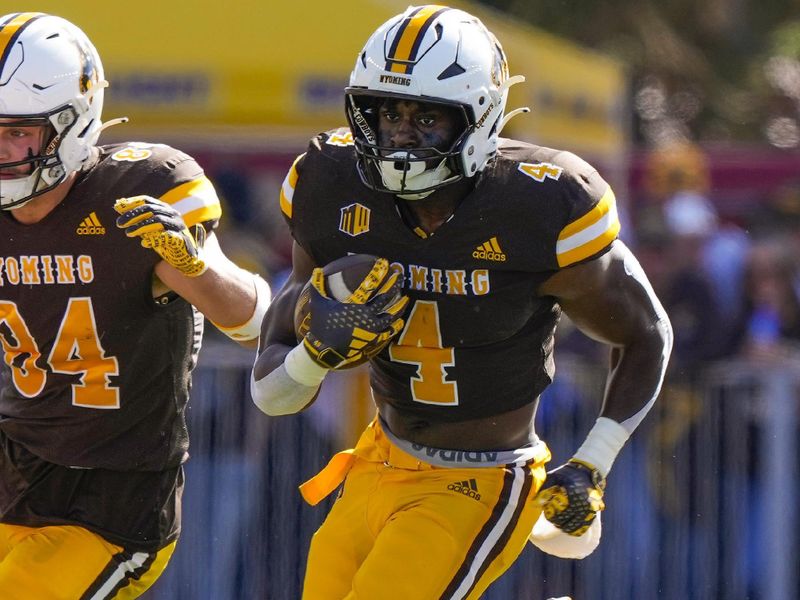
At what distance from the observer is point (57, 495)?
14.9ft

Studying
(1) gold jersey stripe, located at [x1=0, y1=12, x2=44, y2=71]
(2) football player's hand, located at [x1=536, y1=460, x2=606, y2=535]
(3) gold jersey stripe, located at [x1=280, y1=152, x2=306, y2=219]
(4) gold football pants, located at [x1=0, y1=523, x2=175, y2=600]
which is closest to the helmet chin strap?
(3) gold jersey stripe, located at [x1=280, y1=152, x2=306, y2=219]

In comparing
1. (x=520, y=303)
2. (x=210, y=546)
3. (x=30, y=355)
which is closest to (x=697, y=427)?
(x=210, y=546)

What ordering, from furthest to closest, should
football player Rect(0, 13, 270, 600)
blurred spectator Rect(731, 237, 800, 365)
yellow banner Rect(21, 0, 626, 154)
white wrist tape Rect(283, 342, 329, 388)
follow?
yellow banner Rect(21, 0, 626, 154) → blurred spectator Rect(731, 237, 800, 365) → football player Rect(0, 13, 270, 600) → white wrist tape Rect(283, 342, 329, 388)

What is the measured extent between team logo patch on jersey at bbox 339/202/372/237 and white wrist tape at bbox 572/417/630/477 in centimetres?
81

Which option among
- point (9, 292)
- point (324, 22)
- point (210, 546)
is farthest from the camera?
point (324, 22)

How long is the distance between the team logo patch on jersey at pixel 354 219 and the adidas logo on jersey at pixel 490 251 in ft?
1.02

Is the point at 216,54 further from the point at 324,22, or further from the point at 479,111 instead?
the point at 479,111

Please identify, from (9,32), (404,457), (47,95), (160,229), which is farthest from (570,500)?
(9,32)

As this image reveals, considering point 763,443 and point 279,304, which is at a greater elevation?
point 279,304

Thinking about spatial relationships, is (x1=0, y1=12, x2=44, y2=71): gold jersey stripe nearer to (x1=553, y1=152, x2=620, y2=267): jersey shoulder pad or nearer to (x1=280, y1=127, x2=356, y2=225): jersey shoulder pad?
(x1=280, y1=127, x2=356, y2=225): jersey shoulder pad

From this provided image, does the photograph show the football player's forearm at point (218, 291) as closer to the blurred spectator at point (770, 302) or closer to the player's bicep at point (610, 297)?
the player's bicep at point (610, 297)

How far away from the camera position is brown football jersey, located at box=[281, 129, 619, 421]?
421cm

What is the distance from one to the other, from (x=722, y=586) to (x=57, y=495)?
135 inches

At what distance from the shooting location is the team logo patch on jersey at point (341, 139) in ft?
14.7
